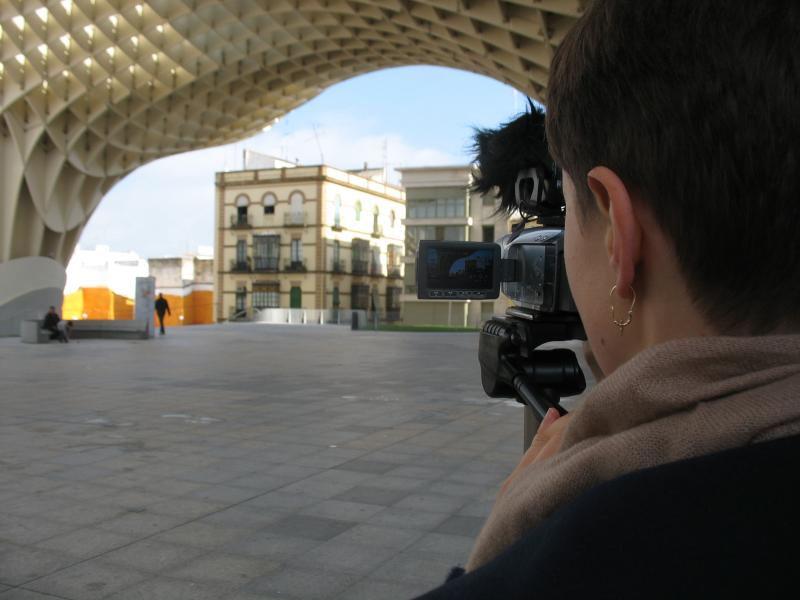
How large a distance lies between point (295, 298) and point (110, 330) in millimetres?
27830

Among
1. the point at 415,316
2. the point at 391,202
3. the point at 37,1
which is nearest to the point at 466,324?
the point at 415,316

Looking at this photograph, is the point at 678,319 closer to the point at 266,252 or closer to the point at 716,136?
the point at 716,136

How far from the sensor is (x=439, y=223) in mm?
46375

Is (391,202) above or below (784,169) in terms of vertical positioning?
above

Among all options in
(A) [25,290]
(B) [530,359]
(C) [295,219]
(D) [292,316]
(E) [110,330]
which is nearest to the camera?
(B) [530,359]

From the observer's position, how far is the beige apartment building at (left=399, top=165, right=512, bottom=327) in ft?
149

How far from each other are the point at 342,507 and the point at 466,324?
41.1 metres

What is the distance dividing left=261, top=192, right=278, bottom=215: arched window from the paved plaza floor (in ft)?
136

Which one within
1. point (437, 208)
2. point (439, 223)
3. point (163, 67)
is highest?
point (163, 67)

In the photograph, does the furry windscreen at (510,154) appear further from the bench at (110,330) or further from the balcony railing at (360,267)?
the balcony railing at (360,267)

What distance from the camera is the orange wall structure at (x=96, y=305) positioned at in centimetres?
3931

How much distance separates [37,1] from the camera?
Result: 844 inches

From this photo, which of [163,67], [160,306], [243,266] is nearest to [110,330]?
[160,306]

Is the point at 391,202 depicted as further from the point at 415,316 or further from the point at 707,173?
the point at 707,173
